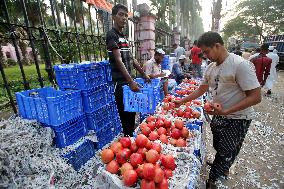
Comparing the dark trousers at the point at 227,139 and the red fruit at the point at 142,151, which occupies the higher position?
the red fruit at the point at 142,151

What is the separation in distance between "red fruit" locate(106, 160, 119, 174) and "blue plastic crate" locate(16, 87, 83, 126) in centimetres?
161

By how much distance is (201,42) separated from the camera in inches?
112

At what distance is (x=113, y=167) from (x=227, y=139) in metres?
1.91

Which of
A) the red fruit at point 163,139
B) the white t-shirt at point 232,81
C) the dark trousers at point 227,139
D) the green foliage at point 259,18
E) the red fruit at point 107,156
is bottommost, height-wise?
the dark trousers at point 227,139

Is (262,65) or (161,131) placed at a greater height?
(262,65)

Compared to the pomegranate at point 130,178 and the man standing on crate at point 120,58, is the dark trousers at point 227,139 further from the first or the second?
the pomegranate at point 130,178

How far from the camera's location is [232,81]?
114 inches

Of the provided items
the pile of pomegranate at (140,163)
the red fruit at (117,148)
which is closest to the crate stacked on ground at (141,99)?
the pile of pomegranate at (140,163)

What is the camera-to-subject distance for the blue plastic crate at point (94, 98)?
12.9 feet

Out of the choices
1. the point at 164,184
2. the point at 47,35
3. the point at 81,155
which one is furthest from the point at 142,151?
the point at 47,35

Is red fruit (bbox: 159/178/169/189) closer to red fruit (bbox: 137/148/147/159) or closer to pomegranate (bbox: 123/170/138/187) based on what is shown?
pomegranate (bbox: 123/170/138/187)

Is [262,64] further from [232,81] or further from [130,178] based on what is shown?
[130,178]

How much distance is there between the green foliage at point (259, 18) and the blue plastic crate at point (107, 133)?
34.8 m

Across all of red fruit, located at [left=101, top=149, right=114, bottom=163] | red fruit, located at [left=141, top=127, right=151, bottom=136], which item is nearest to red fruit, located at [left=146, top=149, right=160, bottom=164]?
red fruit, located at [left=101, top=149, right=114, bottom=163]
